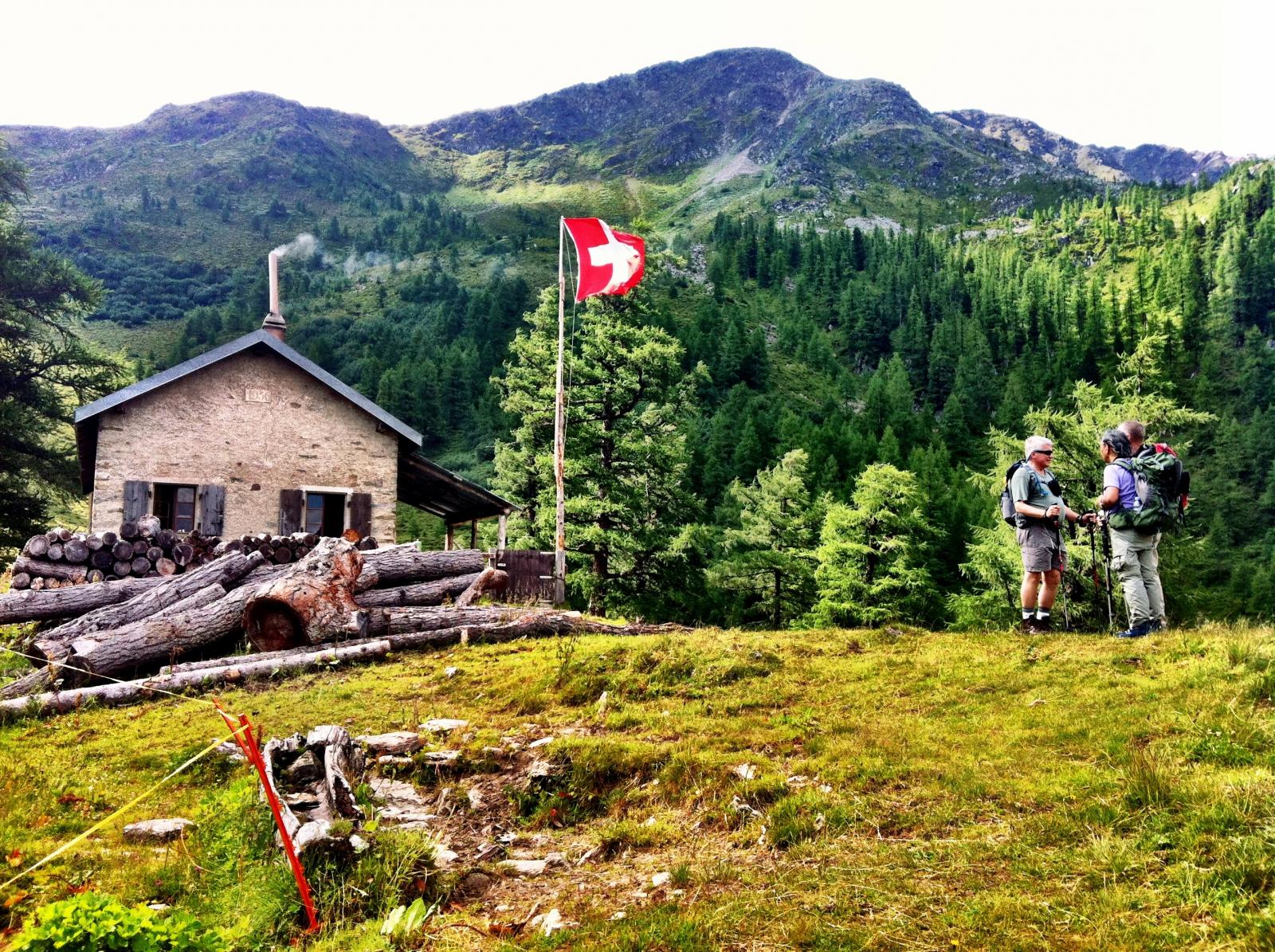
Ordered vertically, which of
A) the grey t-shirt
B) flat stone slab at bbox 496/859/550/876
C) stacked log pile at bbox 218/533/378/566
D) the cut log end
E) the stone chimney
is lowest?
the cut log end

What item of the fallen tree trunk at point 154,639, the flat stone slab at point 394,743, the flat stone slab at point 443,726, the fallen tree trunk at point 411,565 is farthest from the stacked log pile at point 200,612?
the flat stone slab at point 394,743

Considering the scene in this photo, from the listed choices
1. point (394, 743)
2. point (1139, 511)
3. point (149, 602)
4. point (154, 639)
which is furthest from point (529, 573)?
point (1139, 511)

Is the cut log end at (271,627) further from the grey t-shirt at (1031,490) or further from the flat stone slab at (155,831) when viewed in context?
the grey t-shirt at (1031,490)

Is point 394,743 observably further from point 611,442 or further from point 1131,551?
point 611,442

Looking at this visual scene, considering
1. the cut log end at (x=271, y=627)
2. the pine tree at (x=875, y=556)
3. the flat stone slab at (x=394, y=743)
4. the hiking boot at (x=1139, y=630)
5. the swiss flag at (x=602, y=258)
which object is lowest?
the pine tree at (x=875, y=556)

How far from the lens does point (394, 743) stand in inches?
312

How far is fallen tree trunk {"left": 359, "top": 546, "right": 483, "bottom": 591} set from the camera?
15.8 metres

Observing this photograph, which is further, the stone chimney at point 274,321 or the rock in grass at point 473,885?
the stone chimney at point 274,321

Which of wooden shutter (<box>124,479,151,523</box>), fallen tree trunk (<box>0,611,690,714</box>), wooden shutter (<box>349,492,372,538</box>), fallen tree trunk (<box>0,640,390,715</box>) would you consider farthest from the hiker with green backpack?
wooden shutter (<box>124,479,151,523</box>)

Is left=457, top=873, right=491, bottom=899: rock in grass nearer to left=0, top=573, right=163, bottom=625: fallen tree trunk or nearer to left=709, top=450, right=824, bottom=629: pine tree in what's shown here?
left=0, top=573, right=163, bottom=625: fallen tree trunk

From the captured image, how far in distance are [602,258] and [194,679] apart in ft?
47.3

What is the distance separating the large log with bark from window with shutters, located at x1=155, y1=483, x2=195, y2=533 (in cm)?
906

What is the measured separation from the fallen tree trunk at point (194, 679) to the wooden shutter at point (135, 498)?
32.5 feet

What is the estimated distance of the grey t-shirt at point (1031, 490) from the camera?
10.4 meters
